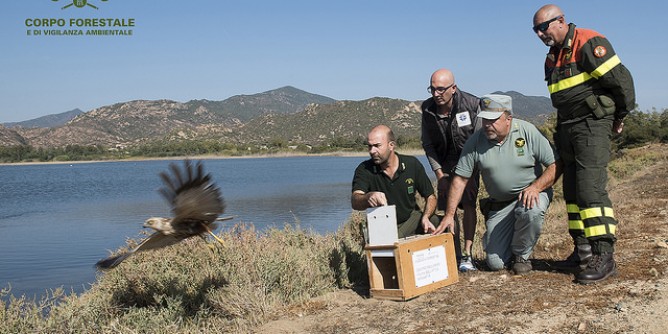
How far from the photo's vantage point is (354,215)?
1104 cm

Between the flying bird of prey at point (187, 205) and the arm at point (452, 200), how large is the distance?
1994 millimetres

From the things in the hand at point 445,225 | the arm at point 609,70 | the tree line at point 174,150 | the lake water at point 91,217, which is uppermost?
the tree line at point 174,150

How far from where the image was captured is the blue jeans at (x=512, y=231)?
5520 millimetres

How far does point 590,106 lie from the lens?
514cm

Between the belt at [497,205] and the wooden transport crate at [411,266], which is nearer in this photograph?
the wooden transport crate at [411,266]

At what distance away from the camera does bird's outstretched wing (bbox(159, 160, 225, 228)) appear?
Answer: 4715 millimetres

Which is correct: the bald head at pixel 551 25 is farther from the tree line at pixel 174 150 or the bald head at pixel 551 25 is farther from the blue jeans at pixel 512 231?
the tree line at pixel 174 150

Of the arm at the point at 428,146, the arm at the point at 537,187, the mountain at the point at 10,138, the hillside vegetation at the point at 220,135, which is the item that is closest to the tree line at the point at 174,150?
the hillside vegetation at the point at 220,135

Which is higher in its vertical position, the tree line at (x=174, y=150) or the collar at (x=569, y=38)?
the tree line at (x=174, y=150)

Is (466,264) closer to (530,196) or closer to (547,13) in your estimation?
(530,196)

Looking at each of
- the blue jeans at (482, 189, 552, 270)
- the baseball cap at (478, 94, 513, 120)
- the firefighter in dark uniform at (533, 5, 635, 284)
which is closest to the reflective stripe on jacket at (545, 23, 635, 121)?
the firefighter in dark uniform at (533, 5, 635, 284)

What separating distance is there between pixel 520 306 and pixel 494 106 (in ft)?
5.65

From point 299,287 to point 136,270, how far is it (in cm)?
189

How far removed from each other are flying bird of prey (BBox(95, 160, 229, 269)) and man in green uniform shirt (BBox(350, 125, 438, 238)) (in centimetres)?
136
